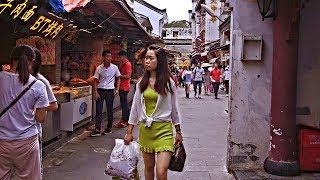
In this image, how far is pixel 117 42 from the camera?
15430 millimetres

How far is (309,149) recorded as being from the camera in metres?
6.52

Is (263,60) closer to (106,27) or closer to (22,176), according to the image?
(22,176)

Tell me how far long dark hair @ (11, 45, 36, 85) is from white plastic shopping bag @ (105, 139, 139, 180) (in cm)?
123

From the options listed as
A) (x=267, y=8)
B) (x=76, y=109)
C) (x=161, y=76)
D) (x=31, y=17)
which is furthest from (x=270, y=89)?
(x=76, y=109)

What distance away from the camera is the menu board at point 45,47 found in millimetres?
9262

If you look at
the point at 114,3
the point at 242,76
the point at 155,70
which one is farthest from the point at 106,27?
the point at 155,70

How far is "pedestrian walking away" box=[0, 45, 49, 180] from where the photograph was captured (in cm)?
419

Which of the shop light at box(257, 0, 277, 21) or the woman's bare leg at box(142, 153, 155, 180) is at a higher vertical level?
the shop light at box(257, 0, 277, 21)

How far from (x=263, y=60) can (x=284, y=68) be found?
48cm

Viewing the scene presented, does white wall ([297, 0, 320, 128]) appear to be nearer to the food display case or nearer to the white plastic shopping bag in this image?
the white plastic shopping bag

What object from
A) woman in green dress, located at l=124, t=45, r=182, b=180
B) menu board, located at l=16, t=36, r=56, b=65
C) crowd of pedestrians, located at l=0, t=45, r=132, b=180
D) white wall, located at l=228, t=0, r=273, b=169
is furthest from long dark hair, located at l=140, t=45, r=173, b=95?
menu board, located at l=16, t=36, r=56, b=65

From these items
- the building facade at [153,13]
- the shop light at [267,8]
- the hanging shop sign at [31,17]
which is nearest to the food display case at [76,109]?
the hanging shop sign at [31,17]

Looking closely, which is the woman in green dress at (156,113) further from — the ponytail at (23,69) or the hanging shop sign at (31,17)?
the hanging shop sign at (31,17)

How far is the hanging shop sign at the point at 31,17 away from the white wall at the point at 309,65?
12.5 feet
